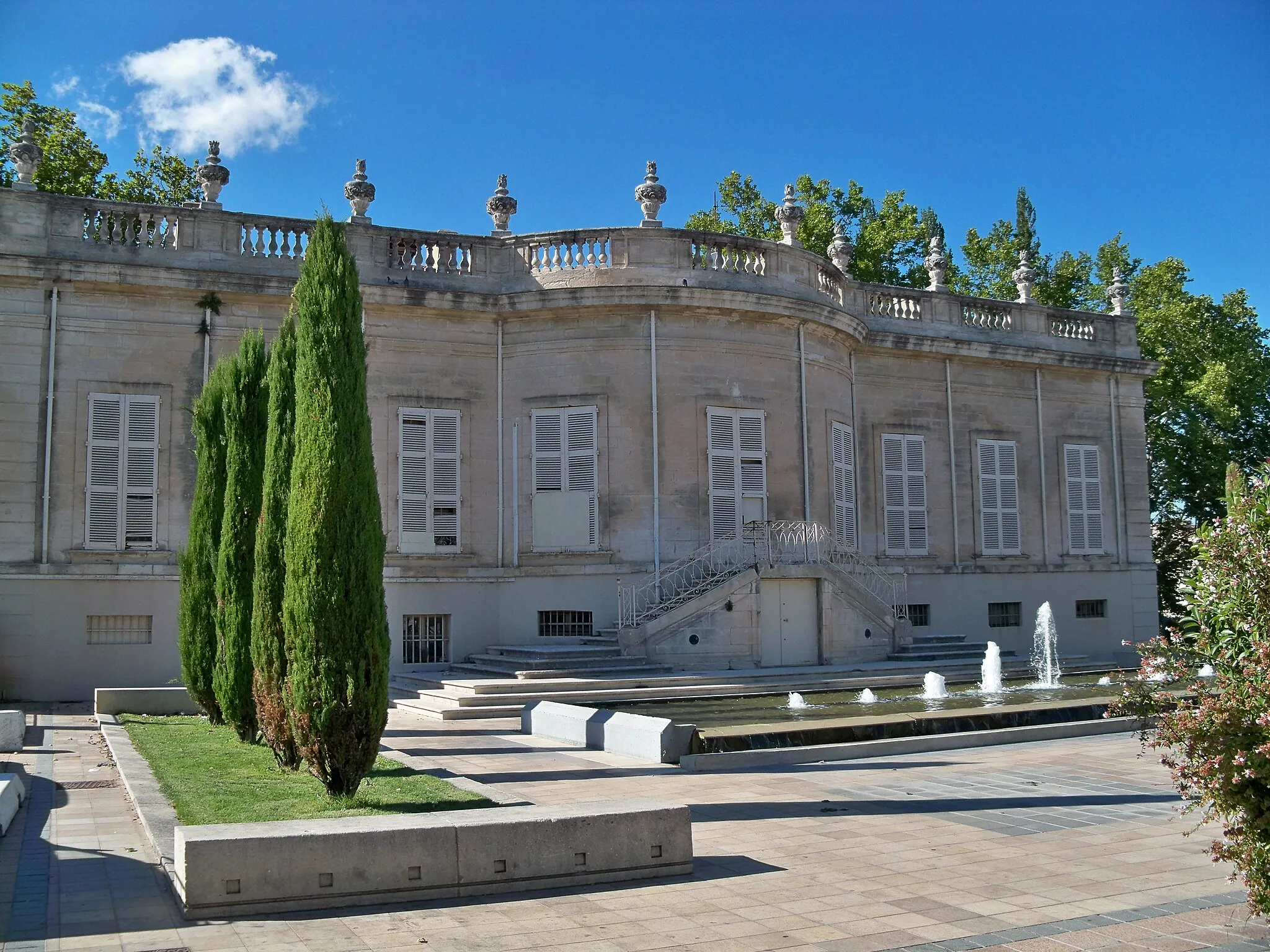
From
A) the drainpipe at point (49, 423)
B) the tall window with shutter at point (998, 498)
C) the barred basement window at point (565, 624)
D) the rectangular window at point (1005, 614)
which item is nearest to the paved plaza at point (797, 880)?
the drainpipe at point (49, 423)

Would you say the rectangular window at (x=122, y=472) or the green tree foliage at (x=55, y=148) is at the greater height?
the green tree foliage at (x=55, y=148)

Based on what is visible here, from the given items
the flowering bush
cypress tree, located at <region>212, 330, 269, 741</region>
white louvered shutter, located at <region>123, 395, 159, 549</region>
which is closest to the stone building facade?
white louvered shutter, located at <region>123, 395, 159, 549</region>

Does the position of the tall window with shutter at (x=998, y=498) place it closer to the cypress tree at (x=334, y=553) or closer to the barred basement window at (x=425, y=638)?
the barred basement window at (x=425, y=638)

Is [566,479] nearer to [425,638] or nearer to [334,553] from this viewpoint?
[425,638]

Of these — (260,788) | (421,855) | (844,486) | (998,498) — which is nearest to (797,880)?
(421,855)

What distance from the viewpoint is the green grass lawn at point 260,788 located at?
8.32 m

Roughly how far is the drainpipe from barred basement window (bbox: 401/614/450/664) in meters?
5.94

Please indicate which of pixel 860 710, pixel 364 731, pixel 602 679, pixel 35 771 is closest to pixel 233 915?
pixel 364 731

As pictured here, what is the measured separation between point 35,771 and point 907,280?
104 ft

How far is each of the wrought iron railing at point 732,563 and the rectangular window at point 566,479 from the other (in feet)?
4.54

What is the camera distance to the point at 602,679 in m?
18.2

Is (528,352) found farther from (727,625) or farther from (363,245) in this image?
(727,625)

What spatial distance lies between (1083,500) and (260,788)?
23.1 metres

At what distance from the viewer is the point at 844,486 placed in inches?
951
